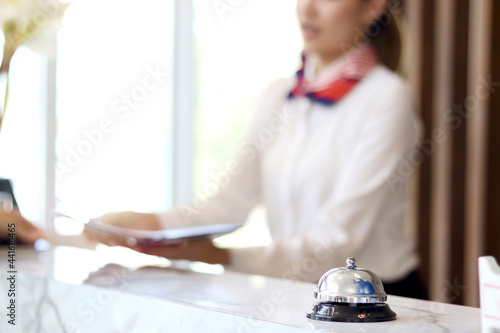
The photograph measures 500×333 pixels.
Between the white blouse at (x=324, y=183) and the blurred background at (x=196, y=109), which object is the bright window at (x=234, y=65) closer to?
the blurred background at (x=196, y=109)

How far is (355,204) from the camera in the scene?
60.6 inches

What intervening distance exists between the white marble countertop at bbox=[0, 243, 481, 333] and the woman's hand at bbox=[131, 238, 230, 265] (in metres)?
0.07

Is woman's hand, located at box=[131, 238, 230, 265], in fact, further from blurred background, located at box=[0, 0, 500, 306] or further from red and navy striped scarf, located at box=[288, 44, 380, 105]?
red and navy striped scarf, located at box=[288, 44, 380, 105]

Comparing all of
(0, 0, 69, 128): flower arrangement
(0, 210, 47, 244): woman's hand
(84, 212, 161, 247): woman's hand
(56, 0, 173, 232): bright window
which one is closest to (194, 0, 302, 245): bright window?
(56, 0, 173, 232): bright window

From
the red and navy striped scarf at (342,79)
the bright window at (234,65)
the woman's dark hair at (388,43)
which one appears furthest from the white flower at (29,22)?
the bright window at (234,65)

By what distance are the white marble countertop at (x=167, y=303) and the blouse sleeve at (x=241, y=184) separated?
2.00ft

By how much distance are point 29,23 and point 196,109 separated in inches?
114

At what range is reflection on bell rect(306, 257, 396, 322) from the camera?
0.64m

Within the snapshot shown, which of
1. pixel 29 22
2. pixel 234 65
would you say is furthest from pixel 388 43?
pixel 234 65

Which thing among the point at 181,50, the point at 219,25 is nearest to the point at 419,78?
the point at 219,25

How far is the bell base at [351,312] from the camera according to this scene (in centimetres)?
65

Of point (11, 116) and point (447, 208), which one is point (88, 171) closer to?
point (11, 116)

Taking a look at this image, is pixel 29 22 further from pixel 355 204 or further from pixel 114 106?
pixel 114 106

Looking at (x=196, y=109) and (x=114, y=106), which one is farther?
(x=196, y=109)
